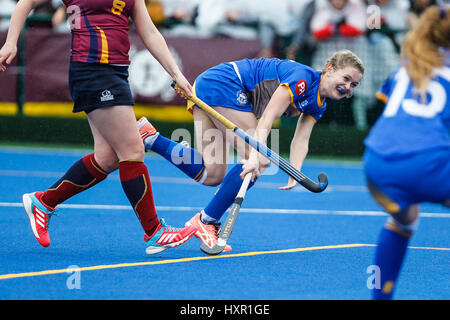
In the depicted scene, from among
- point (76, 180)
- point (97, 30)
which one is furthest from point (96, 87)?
point (76, 180)

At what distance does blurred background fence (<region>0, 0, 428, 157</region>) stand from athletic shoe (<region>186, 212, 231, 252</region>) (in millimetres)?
6307

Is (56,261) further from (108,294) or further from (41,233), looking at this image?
(108,294)

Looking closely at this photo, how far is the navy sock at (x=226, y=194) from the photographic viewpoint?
195 inches

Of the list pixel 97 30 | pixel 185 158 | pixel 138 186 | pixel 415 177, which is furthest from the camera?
pixel 185 158

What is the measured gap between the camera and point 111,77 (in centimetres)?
445

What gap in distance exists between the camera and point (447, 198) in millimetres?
3066

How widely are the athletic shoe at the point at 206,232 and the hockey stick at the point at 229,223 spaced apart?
0.21 ft

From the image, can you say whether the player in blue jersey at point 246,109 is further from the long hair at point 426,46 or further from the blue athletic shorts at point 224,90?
the long hair at point 426,46

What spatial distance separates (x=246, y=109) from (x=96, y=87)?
1.16 m

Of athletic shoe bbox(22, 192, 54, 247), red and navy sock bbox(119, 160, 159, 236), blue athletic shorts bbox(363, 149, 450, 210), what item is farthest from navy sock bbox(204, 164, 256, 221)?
blue athletic shorts bbox(363, 149, 450, 210)

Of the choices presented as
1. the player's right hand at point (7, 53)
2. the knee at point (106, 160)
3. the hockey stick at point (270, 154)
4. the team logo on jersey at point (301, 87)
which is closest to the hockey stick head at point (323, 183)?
the hockey stick at point (270, 154)

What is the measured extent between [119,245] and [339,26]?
6.86m

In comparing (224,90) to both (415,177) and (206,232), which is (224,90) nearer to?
(206,232)

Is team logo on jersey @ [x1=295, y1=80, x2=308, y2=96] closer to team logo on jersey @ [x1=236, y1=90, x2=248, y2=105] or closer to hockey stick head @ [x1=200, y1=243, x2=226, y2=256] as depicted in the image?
team logo on jersey @ [x1=236, y1=90, x2=248, y2=105]
